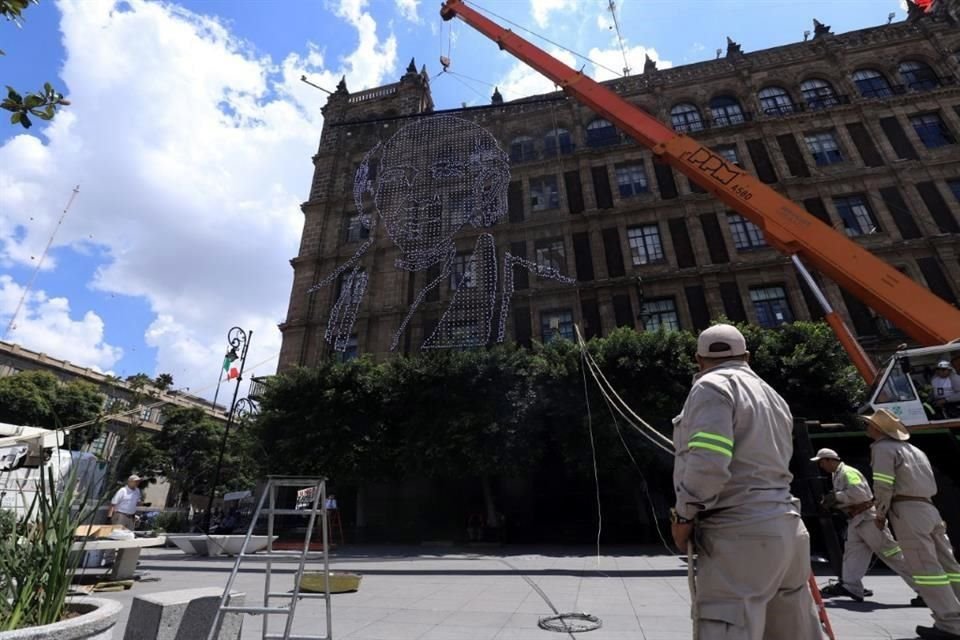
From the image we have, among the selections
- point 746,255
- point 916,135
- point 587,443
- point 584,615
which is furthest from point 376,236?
point 916,135

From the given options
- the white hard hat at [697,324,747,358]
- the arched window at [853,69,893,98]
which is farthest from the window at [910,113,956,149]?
the white hard hat at [697,324,747,358]

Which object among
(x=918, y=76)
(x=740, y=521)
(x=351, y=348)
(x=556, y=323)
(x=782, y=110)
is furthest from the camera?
(x=782, y=110)

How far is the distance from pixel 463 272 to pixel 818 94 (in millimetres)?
20074

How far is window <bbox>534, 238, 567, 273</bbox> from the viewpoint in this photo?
67.3 feet

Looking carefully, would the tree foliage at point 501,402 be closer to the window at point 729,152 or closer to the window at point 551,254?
the window at point 551,254

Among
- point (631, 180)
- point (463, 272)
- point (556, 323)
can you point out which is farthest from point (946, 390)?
point (631, 180)

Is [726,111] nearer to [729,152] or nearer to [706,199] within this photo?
[729,152]

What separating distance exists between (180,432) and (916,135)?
49.0m

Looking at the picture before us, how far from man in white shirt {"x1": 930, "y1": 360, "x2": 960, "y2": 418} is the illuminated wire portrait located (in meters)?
12.4

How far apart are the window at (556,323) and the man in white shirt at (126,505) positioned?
47.6ft

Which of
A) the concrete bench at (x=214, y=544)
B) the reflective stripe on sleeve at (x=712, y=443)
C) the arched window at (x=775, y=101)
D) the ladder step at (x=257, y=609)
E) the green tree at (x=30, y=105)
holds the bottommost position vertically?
the concrete bench at (x=214, y=544)

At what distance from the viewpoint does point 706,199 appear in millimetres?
20266

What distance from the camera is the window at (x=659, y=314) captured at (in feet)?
61.3

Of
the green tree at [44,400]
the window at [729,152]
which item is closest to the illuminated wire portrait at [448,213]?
the window at [729,152]
